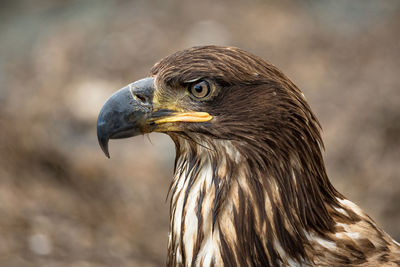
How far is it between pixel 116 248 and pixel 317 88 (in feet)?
12.3

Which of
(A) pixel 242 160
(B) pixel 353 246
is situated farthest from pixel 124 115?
(B) pixel 353 246

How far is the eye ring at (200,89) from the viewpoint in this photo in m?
2.89

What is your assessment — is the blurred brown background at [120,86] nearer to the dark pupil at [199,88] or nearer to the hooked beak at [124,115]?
the hooked beak at [124,115]

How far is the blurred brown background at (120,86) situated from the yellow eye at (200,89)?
3544 mm

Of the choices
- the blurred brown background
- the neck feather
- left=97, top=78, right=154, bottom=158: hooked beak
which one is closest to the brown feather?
the neck feather

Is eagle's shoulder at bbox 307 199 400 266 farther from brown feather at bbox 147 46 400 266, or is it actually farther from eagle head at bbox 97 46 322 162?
eagle head at bbox 97 46 322 162

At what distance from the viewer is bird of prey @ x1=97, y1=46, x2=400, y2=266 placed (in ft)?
9.34

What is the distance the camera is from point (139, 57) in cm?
917

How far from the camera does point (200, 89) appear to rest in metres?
2.91

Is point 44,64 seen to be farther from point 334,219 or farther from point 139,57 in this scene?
point 334,219

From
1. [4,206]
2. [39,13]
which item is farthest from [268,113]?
[39,13]

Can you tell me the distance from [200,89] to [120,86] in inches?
222

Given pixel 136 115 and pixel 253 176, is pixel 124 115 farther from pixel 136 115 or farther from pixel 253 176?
pixel 253 176

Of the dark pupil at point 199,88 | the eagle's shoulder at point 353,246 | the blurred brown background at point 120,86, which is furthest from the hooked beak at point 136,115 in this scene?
the blurred brown background at point 120,86
